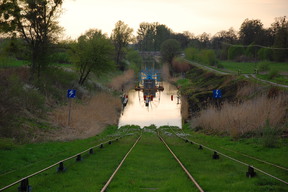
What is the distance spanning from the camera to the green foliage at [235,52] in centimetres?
12646

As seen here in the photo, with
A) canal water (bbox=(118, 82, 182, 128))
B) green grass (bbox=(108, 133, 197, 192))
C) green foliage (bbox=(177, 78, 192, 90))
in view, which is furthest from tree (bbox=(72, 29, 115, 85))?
green grass (bbox=(108, 133, 197, 192))

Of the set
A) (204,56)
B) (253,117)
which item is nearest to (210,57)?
(204,56)

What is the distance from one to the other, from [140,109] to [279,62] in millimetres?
50141

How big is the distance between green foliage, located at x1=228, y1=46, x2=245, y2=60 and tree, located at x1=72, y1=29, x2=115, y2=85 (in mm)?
75790

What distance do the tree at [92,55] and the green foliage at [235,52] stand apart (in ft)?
249

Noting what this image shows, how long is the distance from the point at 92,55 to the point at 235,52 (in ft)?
267

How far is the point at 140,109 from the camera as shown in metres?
63.9

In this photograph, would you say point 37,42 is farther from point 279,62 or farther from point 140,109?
point 279,62

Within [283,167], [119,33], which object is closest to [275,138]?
[283,167]

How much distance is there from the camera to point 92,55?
60.1 m

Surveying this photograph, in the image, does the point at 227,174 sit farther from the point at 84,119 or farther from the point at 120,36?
the point at 120,36

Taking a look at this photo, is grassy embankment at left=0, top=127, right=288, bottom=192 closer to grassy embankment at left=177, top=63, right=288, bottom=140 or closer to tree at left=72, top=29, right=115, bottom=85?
grassy embankment at left=177, top=63, right=288, bottom=140

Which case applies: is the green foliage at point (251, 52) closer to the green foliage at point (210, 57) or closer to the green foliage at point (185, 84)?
the green foliage at point (210, 57)

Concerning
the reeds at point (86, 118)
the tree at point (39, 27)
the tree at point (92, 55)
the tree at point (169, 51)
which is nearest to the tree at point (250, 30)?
the tree at point (169, 51)
